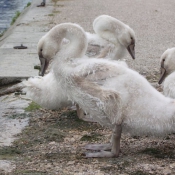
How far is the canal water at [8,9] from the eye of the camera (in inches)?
584

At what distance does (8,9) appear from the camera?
17766 millimetres

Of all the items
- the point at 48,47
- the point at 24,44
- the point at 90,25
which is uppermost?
the point at 48,47

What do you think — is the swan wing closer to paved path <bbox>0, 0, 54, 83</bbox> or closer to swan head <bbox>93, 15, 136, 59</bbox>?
swan head <bbox>93, 15, 136, 59</bbox>

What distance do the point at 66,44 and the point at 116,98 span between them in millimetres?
943

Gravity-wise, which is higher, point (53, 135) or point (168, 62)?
point (168, 62)

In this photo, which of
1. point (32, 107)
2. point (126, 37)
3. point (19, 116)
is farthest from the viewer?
point (126, 37)

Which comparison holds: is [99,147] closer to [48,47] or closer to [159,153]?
[159,153]

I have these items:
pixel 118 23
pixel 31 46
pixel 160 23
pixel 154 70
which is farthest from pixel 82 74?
pixel 160 23

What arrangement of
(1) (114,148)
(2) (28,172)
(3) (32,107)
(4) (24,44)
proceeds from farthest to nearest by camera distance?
(4) (24,44), (3) (32,107), (1) (114,148), (2) (28,172)

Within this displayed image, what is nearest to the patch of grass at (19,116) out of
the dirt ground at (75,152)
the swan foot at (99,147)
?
the dirt ground at (75,152)

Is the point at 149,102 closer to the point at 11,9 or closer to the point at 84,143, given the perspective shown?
the point at 84,143

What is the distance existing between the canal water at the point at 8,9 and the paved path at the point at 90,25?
700mm

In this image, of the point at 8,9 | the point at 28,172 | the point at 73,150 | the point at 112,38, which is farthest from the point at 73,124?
the point at 8,9

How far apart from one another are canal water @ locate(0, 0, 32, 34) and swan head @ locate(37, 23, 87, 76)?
8579mm
